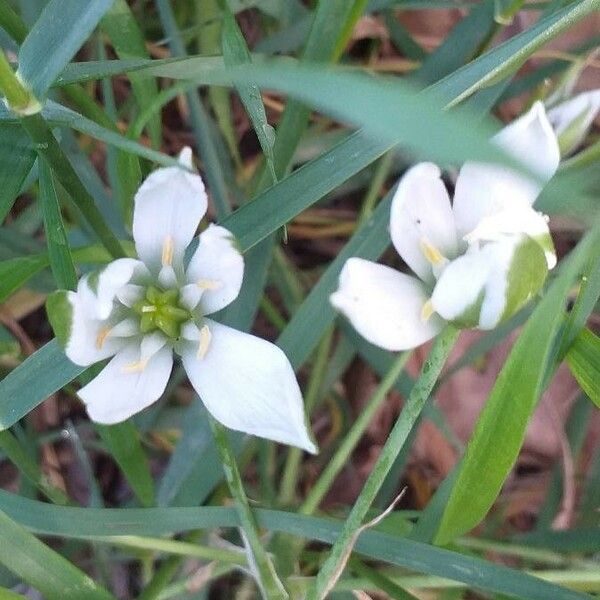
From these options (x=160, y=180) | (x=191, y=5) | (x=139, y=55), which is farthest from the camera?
(x=191, y=5)

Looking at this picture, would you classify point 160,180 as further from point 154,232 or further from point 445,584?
point 445,584

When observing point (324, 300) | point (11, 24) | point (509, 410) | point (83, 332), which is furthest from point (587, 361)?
point (11, 24)

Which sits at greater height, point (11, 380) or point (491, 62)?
point (491, 62)

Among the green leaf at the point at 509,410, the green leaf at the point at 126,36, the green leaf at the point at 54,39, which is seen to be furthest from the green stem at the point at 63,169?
the green leaf at the point at 509,410

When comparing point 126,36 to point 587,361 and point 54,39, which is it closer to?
point 54,39

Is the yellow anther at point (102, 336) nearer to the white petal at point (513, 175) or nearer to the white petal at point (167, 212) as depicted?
the white petal at point (167, 212)

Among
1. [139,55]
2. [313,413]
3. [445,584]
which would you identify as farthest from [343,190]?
[445,584]
